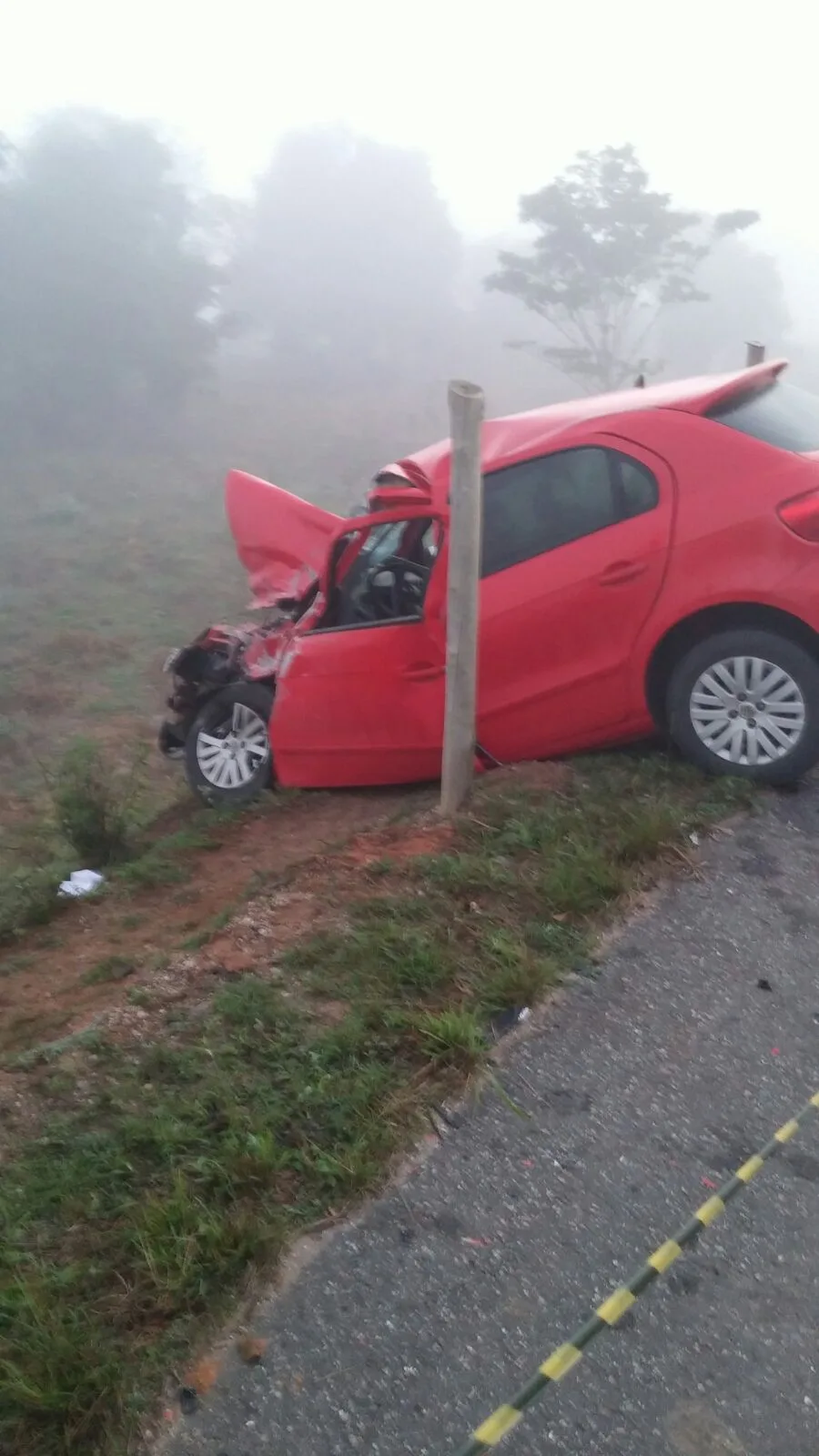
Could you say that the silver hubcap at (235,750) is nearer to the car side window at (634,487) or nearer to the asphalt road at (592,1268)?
the car side window at (634,487)

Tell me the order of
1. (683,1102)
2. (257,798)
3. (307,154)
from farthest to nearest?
(307,154) → (257,798) → (683,1102)

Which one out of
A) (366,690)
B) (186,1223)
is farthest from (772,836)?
(186,1223)

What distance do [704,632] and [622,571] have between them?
16.4 inches

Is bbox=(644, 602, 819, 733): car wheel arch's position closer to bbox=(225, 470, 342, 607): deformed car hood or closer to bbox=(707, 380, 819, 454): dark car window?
bbox=(707, 380, 819, 454): dark car window

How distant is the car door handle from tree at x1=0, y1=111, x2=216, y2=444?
111ft

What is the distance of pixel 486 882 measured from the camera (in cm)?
392

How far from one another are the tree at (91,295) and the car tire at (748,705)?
3415cm

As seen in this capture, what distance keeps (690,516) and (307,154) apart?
6761 cm

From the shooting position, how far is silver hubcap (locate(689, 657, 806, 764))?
Result: 4.32 metres

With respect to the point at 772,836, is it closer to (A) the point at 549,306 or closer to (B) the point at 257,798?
(B) the point at 257,798

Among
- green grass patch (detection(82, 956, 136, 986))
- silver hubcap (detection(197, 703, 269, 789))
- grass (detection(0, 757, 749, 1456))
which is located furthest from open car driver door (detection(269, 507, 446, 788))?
green grass patch (detection(82, 956, 136, 986))

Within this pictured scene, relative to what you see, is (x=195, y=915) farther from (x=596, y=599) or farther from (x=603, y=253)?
(x=603, y=253)

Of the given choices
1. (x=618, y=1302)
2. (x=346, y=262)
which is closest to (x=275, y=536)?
(x=618, y=1302)

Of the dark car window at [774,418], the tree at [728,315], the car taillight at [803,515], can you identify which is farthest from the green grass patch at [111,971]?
the tree at [728,315]
